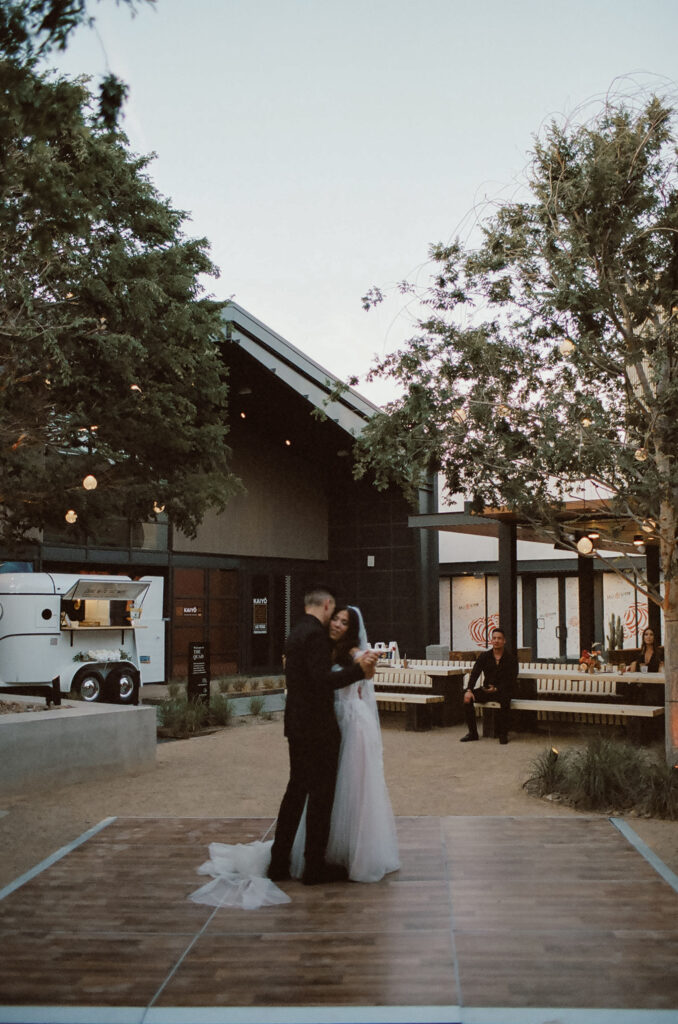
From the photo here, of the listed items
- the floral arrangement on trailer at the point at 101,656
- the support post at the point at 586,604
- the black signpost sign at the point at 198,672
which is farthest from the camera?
the support post at the point at 586,604

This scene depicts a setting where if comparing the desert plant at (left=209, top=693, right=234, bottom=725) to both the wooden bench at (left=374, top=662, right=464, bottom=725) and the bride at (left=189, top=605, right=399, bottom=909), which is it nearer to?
the wooden bench at (left=374, top=662, right=464, bottom=725)

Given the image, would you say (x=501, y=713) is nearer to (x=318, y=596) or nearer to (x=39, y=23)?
(x=318, y=596)

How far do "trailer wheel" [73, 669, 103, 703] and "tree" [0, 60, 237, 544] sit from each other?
304cm

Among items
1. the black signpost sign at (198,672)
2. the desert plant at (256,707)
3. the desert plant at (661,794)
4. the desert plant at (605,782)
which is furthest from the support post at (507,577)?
the desert plant at (661,794)

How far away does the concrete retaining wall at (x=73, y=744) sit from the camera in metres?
9.05

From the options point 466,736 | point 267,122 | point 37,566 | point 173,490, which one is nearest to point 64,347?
point 173,490

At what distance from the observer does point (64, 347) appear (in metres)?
10.4

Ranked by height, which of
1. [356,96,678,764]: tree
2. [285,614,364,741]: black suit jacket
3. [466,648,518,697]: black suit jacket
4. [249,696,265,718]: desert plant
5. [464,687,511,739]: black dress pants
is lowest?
[249,696,265,718]: desert plant

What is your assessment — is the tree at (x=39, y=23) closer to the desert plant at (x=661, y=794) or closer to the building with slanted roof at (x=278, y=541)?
the desert plant at (x=661, y=794)

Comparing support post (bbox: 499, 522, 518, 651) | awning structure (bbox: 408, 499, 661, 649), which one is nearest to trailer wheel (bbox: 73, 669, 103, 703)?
awning structure (bbox: 408, 499, 661, 649)

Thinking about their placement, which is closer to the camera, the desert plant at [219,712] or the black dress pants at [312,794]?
the black dress pants at [312,794]

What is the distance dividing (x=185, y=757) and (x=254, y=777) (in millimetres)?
1735

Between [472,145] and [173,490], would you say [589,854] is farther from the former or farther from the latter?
[173,490]

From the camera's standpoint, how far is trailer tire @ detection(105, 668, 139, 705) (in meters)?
16.2
